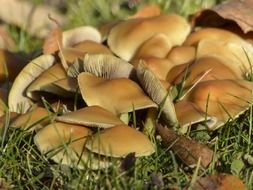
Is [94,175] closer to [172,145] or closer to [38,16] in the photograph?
[172,145]

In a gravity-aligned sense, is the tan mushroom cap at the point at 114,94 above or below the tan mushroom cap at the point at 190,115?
above

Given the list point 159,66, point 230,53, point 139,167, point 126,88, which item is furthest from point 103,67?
point 230,53

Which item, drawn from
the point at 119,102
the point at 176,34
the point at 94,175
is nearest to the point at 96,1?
the point at 176,34

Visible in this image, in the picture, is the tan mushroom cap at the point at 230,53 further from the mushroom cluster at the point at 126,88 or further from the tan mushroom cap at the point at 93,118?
the tan mushroom cap at the point at 93,118

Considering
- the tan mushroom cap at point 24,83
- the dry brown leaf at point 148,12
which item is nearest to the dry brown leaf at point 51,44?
Result: the tan mushroom cap at point 24,83

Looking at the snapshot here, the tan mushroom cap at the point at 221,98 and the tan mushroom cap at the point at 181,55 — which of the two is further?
the tan mushroom cap at the point at 181,55

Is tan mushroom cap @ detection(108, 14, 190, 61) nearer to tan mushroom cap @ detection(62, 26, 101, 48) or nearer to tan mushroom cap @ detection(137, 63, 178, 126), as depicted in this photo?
tan mushroom cap @ detection(62, 26, 101, 48)

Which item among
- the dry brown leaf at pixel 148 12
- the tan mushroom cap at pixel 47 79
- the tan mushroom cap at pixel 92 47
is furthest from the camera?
the dry brown leaf at pixel 148 12
